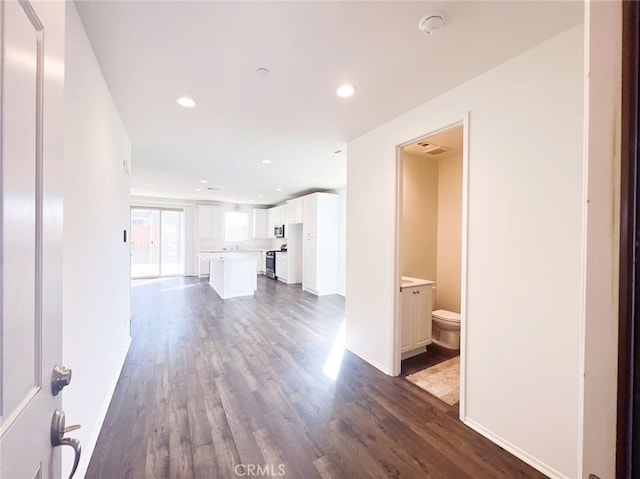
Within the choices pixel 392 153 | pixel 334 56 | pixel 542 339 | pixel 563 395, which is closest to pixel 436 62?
pixel 334 56

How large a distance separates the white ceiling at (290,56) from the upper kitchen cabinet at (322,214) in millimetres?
3245

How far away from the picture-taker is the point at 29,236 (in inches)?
23.4

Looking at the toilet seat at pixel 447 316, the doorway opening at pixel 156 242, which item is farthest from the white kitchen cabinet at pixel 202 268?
the toilet seat at pixel 447 316

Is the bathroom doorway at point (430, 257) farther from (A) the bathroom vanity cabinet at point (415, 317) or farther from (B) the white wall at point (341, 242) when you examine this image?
(B) the white wall at point (341, 242)

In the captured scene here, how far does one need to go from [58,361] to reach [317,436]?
1662 millimetres

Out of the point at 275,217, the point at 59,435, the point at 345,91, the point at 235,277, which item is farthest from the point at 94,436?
the point at 275,217

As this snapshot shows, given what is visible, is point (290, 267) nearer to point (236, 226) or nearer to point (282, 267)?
point (282, 267)

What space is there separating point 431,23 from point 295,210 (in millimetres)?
6073

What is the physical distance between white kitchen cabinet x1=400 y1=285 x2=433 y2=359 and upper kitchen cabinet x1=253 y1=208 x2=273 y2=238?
271 inches

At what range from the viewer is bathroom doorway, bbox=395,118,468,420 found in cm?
283

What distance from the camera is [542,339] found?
1.60 meters

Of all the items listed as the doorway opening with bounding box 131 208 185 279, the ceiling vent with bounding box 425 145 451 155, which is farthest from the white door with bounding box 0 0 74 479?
the doorway opening with bounding box 131 208 185 279

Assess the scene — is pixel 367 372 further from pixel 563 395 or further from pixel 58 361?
pixel 58 361

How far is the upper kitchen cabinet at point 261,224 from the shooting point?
30.8 ft
